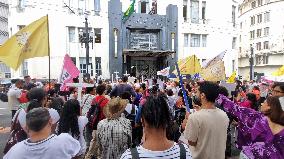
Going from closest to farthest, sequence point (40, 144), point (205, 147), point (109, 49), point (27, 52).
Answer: point (40, 144) → point (205, 147) → point (27, 52) → point (109, 49)

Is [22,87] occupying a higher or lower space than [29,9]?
lower

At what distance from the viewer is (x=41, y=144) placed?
2.85 meters

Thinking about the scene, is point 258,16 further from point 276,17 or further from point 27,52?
point 27,52

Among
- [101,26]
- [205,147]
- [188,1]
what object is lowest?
[205,147]

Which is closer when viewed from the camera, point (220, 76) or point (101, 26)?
point (220, 76)

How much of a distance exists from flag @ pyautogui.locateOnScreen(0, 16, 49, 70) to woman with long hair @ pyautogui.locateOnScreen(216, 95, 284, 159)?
5.78 metres

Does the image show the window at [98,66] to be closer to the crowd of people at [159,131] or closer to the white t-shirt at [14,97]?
the white t-shirt at [14,97]

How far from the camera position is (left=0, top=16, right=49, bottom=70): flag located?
8172mm

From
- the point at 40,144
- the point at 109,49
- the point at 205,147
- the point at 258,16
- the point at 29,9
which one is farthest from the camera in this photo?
the point at 258,16

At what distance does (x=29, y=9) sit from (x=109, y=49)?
25.1 feet

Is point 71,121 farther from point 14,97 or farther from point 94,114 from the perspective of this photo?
point 14,97

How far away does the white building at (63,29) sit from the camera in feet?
92.4

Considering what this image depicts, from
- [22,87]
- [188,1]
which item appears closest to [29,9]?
[188,1]

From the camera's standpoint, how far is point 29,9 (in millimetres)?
28094
